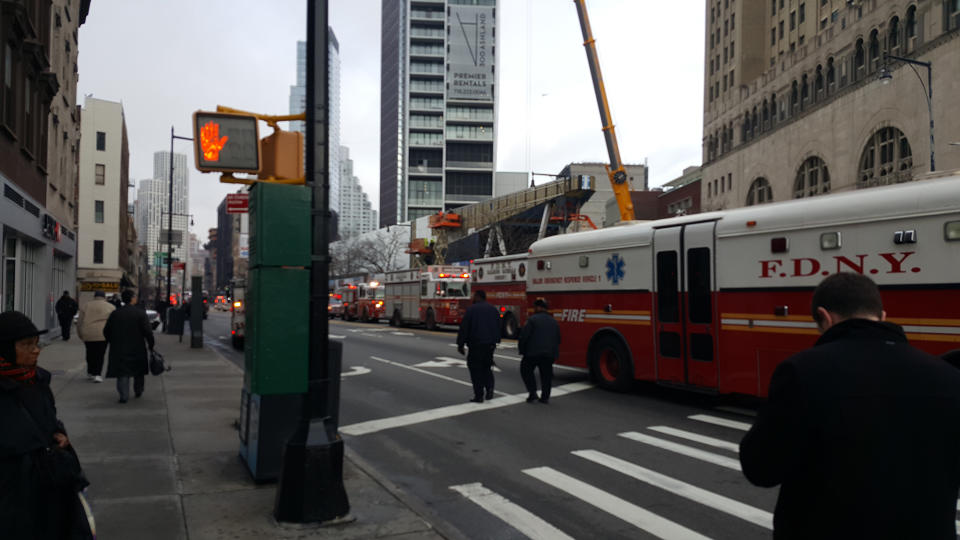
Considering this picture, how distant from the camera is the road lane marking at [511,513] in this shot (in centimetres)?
571

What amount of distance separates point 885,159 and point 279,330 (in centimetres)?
4596

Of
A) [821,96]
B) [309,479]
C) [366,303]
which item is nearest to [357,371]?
[309,479]

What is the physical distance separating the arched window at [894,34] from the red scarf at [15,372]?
4918cm

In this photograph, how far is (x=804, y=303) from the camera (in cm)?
947

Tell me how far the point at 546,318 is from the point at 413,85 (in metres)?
110

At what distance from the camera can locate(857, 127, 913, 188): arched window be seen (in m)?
40.5

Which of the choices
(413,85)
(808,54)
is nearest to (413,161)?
(413,85)

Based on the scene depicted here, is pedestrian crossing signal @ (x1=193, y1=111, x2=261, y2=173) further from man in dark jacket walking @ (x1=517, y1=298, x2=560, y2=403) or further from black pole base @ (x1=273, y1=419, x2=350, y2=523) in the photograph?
man in dark jacket walking @ (x1=517, y1=298, x2=560, y2=403)

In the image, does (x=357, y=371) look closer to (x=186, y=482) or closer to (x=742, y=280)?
(x=742, y=280)

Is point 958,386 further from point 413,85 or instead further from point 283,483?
point 413,85

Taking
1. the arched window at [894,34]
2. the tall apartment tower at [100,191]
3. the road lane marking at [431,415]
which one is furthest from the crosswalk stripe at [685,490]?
the tall apartment tower at [100,191]

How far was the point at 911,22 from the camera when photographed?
40781 millimetres

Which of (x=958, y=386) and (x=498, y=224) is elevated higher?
(x=498, y=224)

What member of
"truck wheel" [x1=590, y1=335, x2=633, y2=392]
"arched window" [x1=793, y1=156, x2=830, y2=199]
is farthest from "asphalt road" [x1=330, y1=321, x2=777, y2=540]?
"arched window" [x1=793, y1=156, x2=830, y2=199]
